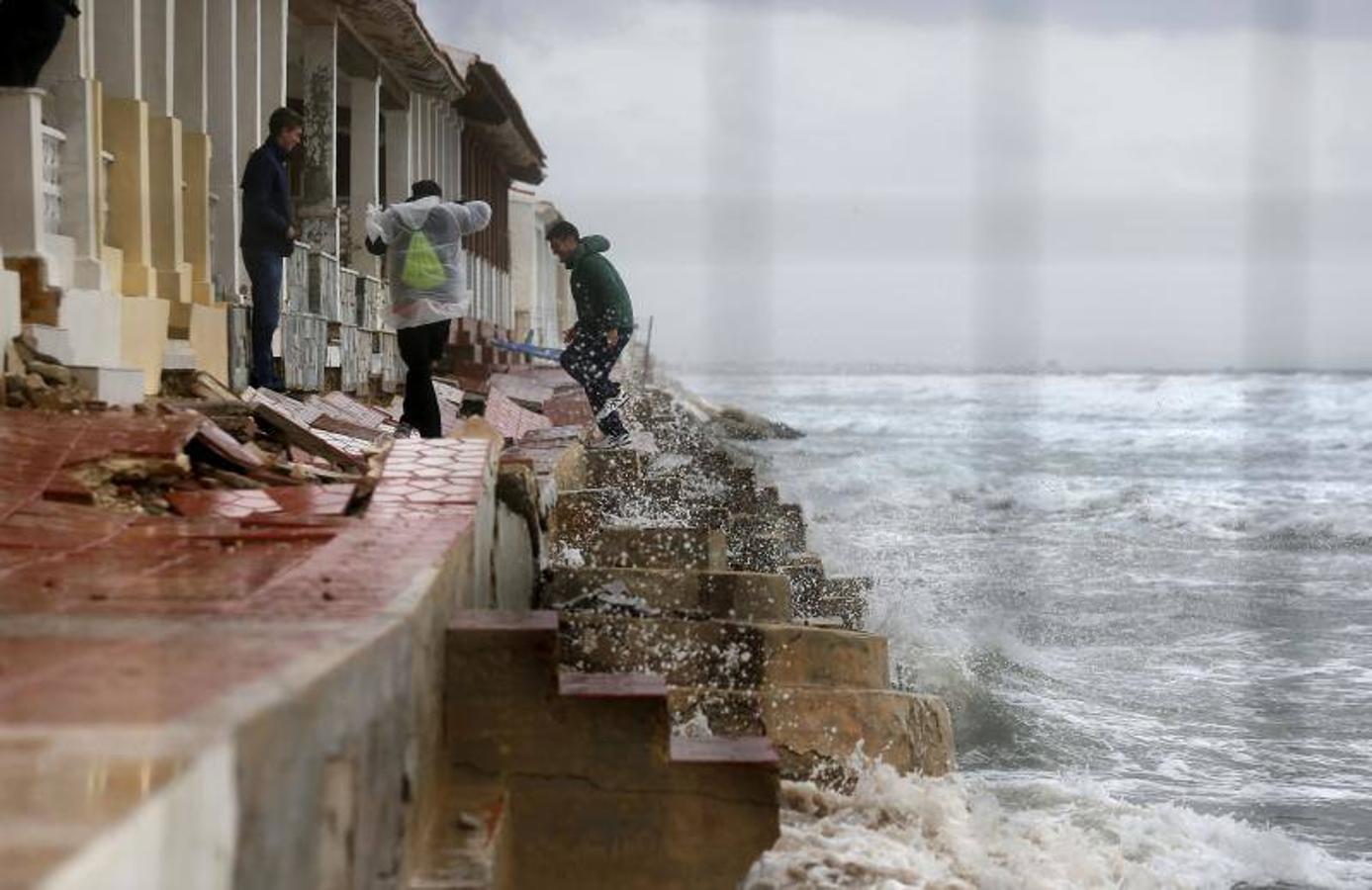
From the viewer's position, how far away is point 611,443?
12125 millimetres

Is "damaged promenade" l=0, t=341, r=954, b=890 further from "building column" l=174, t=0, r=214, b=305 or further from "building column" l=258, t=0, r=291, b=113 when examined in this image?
"building column" l=258, t=0, r=291, b=113

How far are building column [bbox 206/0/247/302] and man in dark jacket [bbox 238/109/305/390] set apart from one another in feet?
1.71

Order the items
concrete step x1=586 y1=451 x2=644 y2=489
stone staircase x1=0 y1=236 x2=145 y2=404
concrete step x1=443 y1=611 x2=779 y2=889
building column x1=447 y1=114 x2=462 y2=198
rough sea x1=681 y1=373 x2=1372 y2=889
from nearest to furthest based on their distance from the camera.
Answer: concrete step x1=443 y1=611 x2=779 y2=889 → rough sea x1=681 y1=373 x2=1372 y2=889 → stone staircase x1=0 y1=236 x2=145 y2=404 → concrete step x1=586 y1=451 x2=644 y2=489 → building column x1=447 y1=114 x2=462 y2=198

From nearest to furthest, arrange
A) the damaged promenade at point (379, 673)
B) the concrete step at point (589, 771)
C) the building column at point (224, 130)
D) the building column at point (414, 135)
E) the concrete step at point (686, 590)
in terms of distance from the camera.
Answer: the damaged promenade at point (379, 673) < the concrete step at point (589, 771) < the concrete step at point (686, 590) < the building column at point (224, 130) < the building column at point (414, 135)

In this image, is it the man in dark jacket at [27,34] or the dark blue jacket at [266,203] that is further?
the dark blue jacket at [266,203]

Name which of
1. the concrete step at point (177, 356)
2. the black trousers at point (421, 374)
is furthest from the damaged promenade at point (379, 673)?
the black trousers at point (421, 374)

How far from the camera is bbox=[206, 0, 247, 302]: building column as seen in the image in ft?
38.3

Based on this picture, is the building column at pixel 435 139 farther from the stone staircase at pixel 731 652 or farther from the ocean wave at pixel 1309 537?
the stone staircase at pixel 731 652

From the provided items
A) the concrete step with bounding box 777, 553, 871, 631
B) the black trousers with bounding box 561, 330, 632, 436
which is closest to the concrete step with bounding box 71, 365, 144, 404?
A: the concrete step with bounding box 777, 553, 871, 631

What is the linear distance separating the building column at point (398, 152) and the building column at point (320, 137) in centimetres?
436

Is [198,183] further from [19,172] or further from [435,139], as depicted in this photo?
[435,139]

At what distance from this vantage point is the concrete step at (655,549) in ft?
27.2

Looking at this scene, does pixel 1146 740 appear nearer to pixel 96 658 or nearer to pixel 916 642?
pixel 916 642

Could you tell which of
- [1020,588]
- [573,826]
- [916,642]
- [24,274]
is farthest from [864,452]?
[573,826]
